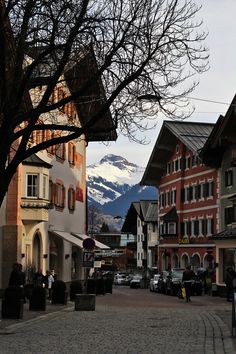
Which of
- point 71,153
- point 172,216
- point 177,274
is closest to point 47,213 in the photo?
point 71,153

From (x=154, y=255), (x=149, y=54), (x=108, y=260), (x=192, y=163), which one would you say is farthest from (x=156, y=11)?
(x=108, y=260)

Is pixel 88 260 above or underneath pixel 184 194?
underneath

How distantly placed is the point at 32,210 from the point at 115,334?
25.3 meters

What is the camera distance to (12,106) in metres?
19.8

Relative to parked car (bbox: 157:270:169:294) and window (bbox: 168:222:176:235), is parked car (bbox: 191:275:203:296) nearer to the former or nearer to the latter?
parked car (bbox: 157:270:169:294)

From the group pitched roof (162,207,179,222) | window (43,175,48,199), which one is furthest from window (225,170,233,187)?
window (43,175,48,199)

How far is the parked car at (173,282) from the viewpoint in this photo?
165 ft

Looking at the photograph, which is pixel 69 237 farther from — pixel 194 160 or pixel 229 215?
pixel 194 160

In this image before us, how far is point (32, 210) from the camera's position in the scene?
42.4 metres

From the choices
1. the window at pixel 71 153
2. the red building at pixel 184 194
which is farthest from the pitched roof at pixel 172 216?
the window at pixel 71 153

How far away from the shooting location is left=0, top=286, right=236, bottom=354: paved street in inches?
578

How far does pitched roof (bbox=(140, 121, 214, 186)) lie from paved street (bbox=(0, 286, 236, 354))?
40.3 meters

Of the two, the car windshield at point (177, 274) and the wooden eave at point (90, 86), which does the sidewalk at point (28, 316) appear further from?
the car windshield at point (177, 274)

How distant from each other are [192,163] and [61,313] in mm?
44189
